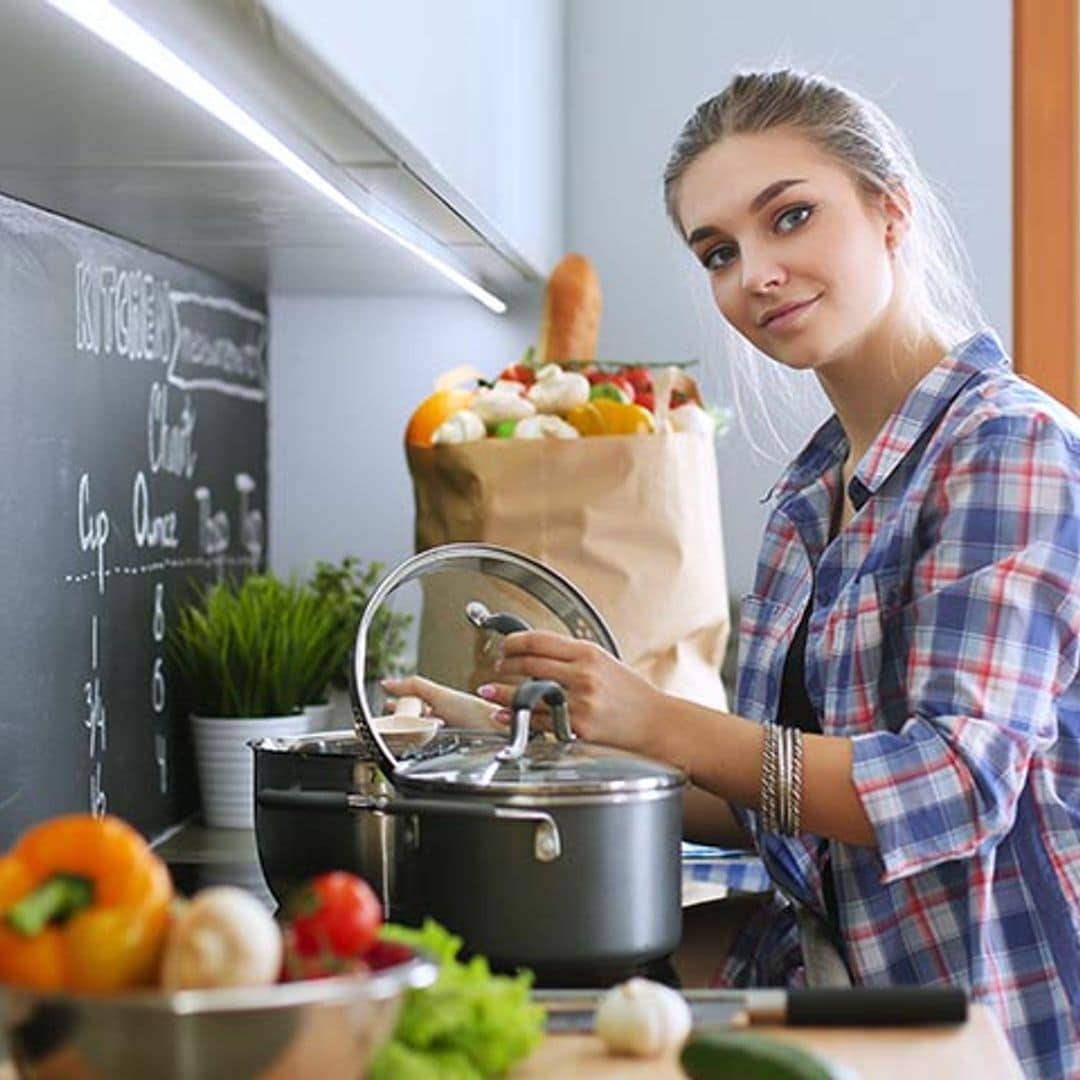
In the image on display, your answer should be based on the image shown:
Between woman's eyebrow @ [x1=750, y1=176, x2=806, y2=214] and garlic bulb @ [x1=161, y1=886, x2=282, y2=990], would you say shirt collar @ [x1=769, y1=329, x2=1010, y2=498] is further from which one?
garlic bulb @ [x1=161, y1=886, x2=282, y2=990]

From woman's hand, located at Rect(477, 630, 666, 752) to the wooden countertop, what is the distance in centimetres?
37

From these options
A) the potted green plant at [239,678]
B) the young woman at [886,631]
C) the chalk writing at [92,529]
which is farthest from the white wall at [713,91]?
the young woman at [886,631]

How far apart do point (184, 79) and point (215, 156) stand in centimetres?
31

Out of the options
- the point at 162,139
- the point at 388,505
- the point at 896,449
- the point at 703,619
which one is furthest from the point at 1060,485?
the point at 388,505

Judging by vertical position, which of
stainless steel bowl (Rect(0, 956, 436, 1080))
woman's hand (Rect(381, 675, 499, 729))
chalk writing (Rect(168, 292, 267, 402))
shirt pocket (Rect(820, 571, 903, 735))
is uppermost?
chalk writing (Rect(168, 292, 267, 402))

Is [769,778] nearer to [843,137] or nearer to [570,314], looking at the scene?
[843,137]

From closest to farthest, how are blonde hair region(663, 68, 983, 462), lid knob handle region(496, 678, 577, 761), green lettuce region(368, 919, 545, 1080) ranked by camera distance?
green lettuce region(368, 919, 545, 1080)
lid knob handle region(496, 678, 577, 761)
blonde hair region(663, 68, 983, 462)

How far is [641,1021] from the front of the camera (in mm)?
1079

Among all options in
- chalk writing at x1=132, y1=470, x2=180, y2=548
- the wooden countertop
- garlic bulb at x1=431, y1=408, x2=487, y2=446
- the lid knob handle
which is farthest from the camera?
garlic bulb at x1=431, y1=408, x2=487, y2=446

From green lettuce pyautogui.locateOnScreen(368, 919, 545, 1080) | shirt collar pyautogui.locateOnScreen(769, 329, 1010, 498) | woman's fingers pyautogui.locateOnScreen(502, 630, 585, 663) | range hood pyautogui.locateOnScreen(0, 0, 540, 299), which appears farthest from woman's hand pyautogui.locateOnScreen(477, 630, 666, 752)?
green lettuce pyautogui.locateOnScreen(368, 919, 545, 1080)

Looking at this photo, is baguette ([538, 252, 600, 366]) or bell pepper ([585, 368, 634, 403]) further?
baguette ([538, 252, 600, 366])

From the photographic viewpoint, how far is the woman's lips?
162cm

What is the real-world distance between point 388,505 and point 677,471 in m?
0.63

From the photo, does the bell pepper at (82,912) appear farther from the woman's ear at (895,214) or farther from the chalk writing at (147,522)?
the chalk writing at (147,522)
